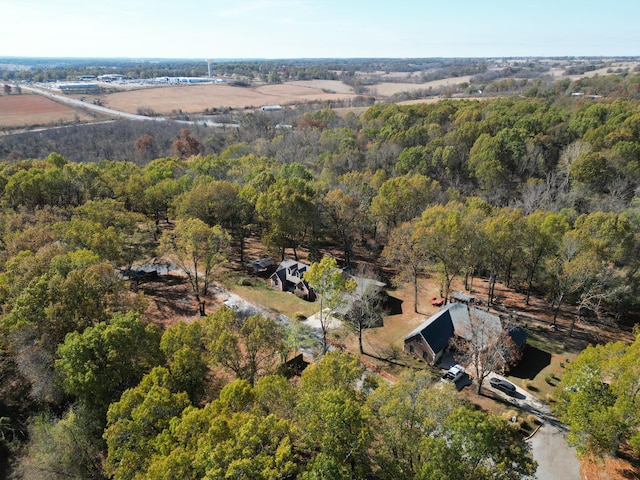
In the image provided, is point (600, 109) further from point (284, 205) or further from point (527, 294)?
point (284, 205)

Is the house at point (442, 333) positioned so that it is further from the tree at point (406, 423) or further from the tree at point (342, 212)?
the tree at point (342, 212)

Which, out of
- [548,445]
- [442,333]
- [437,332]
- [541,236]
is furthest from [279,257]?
[548,445]

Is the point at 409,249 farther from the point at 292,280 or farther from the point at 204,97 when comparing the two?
the point at 204,97

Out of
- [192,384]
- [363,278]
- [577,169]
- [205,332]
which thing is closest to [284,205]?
[363,278]

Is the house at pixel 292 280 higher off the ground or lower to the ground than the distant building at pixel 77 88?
lower

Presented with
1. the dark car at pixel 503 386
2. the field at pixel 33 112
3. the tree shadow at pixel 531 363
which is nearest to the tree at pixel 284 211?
the dark car at pixel 503 386

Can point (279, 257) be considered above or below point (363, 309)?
below

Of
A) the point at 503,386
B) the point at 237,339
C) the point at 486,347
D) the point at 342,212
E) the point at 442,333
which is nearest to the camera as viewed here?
the point at 237,339
